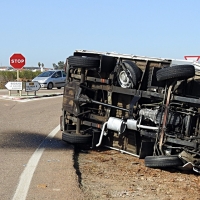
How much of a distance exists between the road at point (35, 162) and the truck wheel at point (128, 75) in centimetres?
167

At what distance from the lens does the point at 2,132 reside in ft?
33.8

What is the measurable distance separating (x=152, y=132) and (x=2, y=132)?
465 cm

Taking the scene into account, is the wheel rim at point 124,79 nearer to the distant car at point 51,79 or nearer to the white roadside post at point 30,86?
the white roadside post at point 30,86

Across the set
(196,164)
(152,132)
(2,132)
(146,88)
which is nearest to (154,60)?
(146,88)

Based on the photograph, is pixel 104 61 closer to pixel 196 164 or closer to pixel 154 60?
pixel 154 60

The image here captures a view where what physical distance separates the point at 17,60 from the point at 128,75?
17563 mm

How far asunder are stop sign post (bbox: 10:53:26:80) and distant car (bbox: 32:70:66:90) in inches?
279

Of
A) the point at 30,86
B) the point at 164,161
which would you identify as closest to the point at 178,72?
the point at 164,161

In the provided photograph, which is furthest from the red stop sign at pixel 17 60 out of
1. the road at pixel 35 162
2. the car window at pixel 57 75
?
the road at pixel 35 162

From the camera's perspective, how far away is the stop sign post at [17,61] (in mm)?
23906

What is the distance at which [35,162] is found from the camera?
7.03 m

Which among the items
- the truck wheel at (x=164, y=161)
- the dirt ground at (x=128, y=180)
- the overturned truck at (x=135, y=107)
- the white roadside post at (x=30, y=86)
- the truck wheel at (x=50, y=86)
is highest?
the overturned truck at (x=135, y=107)

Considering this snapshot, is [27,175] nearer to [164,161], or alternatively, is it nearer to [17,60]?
[164,161]

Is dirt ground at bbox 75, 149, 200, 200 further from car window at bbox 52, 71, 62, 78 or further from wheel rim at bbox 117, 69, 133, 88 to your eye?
car window at bbox 52, 71, 62, 78
